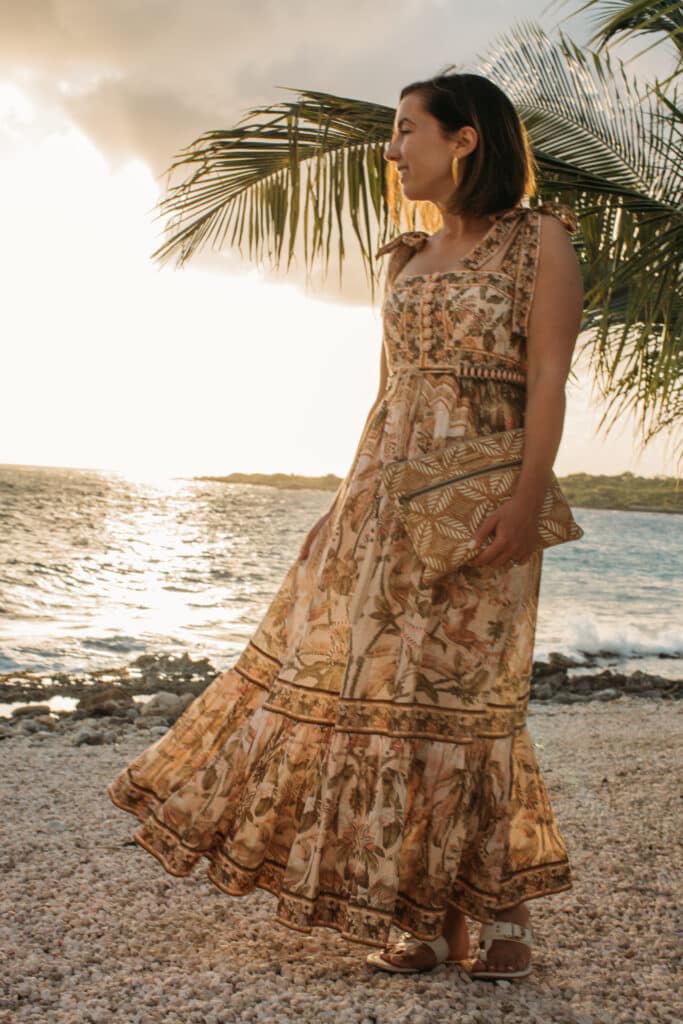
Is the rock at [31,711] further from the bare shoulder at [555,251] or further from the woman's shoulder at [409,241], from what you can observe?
the bare shoulder at [555,251]

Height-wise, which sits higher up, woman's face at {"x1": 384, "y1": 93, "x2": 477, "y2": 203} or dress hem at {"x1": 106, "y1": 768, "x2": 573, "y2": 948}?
woman's face at {"x1": 384, "y1": 93, "x2": 477, "y2": 203}

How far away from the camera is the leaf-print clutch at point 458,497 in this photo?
6.98 feet

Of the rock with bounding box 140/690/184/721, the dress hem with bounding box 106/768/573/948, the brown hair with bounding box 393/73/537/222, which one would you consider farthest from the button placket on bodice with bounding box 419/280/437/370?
the rock with bounding box 140/690/184/721

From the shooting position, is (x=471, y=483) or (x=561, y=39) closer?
(x=471, y=483)

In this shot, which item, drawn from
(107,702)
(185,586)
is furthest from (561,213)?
(185,586)

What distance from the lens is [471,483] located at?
2.16 m

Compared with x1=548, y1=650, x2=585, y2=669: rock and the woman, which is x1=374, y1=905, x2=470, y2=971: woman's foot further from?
x1=548, y1=650, x2=585, y2=669: rock

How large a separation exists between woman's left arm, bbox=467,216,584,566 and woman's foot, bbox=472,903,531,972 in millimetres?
856

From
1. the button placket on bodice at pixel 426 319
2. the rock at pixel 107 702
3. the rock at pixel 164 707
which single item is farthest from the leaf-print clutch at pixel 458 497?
the rock at pixel 107 702

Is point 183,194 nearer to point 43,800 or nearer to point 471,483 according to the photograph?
point 43,800

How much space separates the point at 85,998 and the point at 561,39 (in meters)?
5.99

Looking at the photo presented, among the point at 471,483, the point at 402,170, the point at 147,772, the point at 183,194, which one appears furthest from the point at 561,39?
the point at 147,772

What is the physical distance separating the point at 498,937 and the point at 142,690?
21.7 feet

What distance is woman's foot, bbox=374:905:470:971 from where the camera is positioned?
232cm
